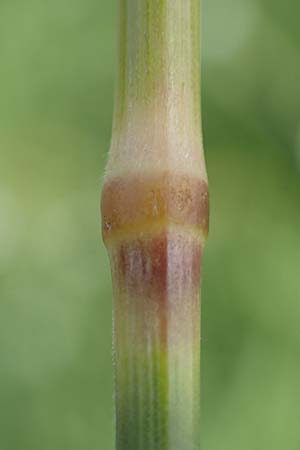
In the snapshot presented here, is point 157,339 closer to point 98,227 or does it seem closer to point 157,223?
point 157,223

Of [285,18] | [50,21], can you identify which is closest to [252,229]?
[285,18]

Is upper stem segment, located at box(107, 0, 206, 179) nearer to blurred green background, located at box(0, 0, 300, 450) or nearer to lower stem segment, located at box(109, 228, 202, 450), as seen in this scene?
lower stem segment, located at box(109, 228, 202, 450)

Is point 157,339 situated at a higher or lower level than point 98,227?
higher

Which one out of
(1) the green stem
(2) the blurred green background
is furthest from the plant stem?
(2) the blurred green background

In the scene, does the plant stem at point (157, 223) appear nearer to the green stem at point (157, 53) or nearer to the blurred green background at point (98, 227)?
the green stem at point (157, 53)

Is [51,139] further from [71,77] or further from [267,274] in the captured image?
[267,274]

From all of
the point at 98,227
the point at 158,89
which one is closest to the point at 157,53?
the point at 158,89
